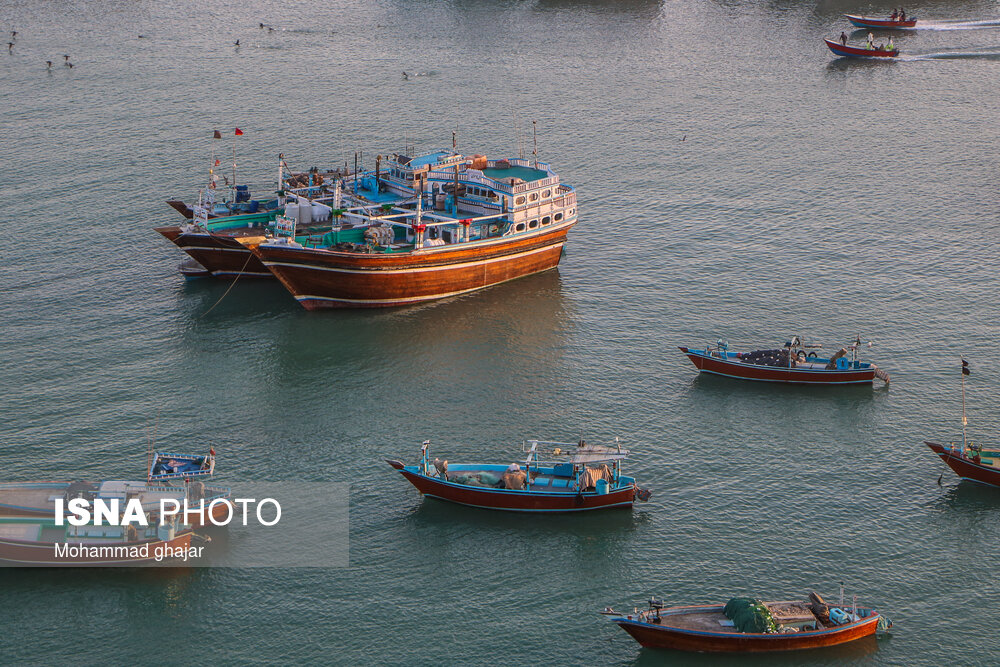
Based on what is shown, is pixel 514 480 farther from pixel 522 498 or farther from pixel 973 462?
pixel 973 462

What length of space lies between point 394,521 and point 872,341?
50565 millimetres

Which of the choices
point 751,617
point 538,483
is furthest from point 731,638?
point 538,483

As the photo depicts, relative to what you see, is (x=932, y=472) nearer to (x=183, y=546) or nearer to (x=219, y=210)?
(x=183, y=546)

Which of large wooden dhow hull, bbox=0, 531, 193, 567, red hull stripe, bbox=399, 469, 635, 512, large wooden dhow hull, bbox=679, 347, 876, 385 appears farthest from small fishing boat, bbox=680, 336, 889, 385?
large wooden dhow hull, bbox=0, 531, 193, 567

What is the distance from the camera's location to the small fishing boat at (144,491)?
9025cm

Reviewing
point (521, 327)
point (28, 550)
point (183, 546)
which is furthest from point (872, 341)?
point (28, 550)

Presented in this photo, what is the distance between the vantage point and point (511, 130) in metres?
178

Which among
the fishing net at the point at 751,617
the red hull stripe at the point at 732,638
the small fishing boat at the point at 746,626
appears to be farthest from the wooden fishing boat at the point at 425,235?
the fishing net at the point at 751,617

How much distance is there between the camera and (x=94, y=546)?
8675cm

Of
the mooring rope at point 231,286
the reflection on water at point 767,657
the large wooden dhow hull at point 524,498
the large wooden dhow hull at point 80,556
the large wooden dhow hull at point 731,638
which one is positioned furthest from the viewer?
the mooring rope at point 231,286

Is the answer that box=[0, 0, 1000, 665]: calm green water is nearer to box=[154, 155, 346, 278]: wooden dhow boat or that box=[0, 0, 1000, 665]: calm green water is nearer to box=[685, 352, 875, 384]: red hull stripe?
box=[685, 352, 875, 384]: red hull stripe

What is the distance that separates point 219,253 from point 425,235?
2036 centimetres

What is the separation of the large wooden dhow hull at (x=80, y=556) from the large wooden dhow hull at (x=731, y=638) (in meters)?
29.6

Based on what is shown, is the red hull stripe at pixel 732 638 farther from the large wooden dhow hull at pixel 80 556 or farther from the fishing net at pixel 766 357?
the fishing net at pixel 766 357
